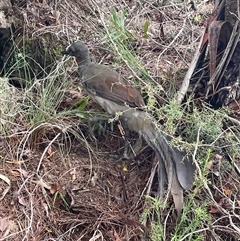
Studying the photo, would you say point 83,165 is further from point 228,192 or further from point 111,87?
point 228,192

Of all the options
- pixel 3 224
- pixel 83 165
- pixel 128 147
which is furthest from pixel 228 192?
A: pixel 3 224

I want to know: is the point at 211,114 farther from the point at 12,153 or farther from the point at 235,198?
the point at 12,153

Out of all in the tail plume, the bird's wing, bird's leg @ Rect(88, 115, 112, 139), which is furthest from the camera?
bird's leg @ Rect(88, 115, 112, 139)

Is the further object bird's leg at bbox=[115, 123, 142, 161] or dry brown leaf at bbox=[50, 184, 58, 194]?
bird's leg at bbox=[115, 123, 142, 161]

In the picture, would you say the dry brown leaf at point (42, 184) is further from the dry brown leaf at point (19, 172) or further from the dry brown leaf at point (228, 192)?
the dry brown leaf at point (228, 192)

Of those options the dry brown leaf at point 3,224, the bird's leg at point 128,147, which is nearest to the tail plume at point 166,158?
the bird's leg at point 128,147

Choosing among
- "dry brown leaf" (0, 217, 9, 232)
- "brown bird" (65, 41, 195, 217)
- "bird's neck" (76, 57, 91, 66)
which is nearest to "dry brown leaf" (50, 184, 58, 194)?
"dry brown leaf" (0, 217, 9, 232)

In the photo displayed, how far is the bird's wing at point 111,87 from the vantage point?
3514mm

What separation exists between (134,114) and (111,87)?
248mm

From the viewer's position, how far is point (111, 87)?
11.7 ft

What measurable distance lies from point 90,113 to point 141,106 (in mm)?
416

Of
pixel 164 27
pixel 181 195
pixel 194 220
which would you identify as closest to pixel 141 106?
pixel 181 195

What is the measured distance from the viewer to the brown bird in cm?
320

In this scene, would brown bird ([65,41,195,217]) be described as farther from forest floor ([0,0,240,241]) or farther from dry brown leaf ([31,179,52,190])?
dry brown leaf ([31,179,52,190])
